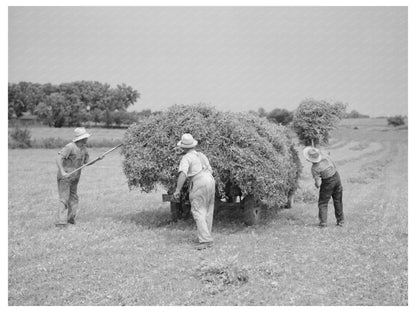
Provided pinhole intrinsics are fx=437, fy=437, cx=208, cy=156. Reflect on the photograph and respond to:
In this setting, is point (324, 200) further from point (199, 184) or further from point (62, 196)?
point (62, 196)

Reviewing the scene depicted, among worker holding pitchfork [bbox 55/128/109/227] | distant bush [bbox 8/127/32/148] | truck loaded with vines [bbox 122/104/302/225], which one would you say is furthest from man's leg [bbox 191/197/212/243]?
distant bush [bbox 8/127/32/148]

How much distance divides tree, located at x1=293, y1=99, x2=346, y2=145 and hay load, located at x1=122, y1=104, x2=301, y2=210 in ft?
6.57

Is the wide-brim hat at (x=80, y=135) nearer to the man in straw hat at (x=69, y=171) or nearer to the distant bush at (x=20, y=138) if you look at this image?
the man in straw hat at (x=69, y=171)

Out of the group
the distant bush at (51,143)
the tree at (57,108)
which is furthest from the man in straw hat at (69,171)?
the tree at (57,108)

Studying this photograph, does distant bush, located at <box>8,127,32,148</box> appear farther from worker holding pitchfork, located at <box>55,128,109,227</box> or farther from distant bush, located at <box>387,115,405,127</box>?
distant bush, located at <box>387,115,405,127</box>

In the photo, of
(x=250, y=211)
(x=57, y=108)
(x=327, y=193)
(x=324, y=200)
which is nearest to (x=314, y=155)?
(x=327, y=193)

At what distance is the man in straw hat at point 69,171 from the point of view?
1150 centimetres

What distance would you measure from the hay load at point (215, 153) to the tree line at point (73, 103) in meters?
35.6

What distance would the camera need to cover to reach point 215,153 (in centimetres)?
1119

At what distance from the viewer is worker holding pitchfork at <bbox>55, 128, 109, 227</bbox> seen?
1150 cm

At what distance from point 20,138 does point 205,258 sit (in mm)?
46533

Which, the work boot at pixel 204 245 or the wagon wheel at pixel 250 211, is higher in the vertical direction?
the wagon wheel at pixel 250 211
